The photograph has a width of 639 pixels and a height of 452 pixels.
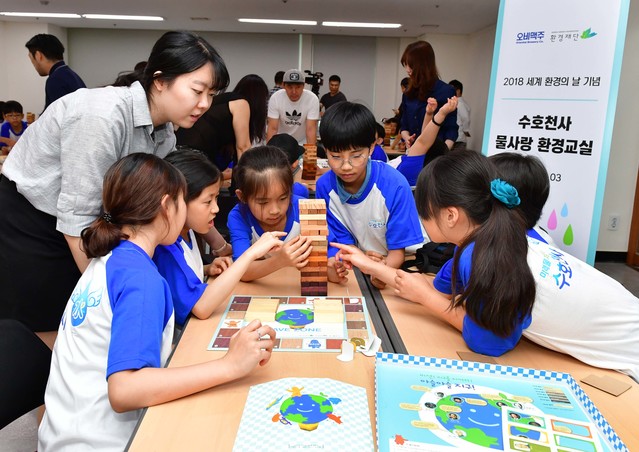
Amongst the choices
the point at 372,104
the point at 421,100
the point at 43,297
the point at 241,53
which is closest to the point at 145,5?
the point at 241,53

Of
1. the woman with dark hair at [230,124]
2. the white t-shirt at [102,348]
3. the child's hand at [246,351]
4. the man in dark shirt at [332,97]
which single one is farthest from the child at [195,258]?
the man in dark shirt at [332,97]

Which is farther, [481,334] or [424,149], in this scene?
[424,149]

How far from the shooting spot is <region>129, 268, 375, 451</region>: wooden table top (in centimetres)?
89

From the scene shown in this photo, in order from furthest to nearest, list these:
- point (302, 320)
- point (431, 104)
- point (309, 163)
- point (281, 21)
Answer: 1. point (281, 21)
2. point (309, 163)
3. point (431, 104)
4. point (302, 320)

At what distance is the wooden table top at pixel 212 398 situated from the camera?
889 millimetres

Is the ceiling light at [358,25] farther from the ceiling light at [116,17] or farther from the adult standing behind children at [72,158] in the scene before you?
the adult standing behind children at [72,158]

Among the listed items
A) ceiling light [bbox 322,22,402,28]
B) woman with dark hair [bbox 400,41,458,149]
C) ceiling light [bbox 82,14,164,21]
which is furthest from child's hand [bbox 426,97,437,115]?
ceiling light [bbox 82,14,164,21]

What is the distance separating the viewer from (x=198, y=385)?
1.01 m

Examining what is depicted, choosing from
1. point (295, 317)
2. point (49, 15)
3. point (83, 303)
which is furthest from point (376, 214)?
point (49, 15)

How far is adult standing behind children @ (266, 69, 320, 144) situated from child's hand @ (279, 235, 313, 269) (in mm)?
3152

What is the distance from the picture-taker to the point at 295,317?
4.49 ft

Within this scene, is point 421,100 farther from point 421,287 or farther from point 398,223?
point 421,287

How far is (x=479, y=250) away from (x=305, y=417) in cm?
57

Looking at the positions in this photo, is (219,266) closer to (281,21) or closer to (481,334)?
(481,334)
